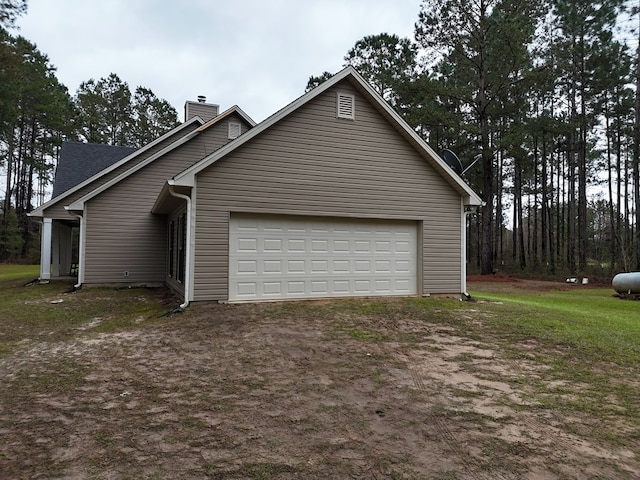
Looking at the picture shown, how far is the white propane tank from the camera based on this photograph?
41.3ft

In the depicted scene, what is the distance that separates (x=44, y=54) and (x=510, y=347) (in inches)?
1591

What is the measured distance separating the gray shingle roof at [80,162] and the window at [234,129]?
5.80 meters

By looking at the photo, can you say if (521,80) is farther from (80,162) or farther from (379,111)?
(80,162)

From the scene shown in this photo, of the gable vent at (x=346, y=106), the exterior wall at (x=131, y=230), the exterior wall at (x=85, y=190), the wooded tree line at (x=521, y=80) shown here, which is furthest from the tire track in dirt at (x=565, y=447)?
the wooded tree line at (x=521, y=80)

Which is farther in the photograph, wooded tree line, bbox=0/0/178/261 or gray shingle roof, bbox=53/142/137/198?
wooded tree line, bbox=0/0/178/261

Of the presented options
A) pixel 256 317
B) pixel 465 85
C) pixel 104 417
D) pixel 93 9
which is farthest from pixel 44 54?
pixel 104 417

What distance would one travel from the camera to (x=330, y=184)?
9508mm

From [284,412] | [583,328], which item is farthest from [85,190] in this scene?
[583,328]

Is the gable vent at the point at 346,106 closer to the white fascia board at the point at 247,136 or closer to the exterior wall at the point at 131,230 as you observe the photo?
the white fascia board at the point at 247,136

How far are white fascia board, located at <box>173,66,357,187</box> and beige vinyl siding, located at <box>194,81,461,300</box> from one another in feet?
0.55

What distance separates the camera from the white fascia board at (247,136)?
816 centimetres

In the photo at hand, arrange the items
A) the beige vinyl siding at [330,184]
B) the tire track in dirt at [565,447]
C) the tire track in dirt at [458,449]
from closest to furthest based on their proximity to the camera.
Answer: the tire track in dirt at [458,449], the tire track in dirt at [565,447], the beige vinyl siding at [330,184]

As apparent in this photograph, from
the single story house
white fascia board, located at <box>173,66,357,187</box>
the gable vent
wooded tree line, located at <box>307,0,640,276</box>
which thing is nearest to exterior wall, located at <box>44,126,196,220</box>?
the single story house

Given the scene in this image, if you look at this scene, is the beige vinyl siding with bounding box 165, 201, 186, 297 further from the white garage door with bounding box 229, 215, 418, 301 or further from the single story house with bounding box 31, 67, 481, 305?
the white garage door with bounding box 229, 215, 418, 301
